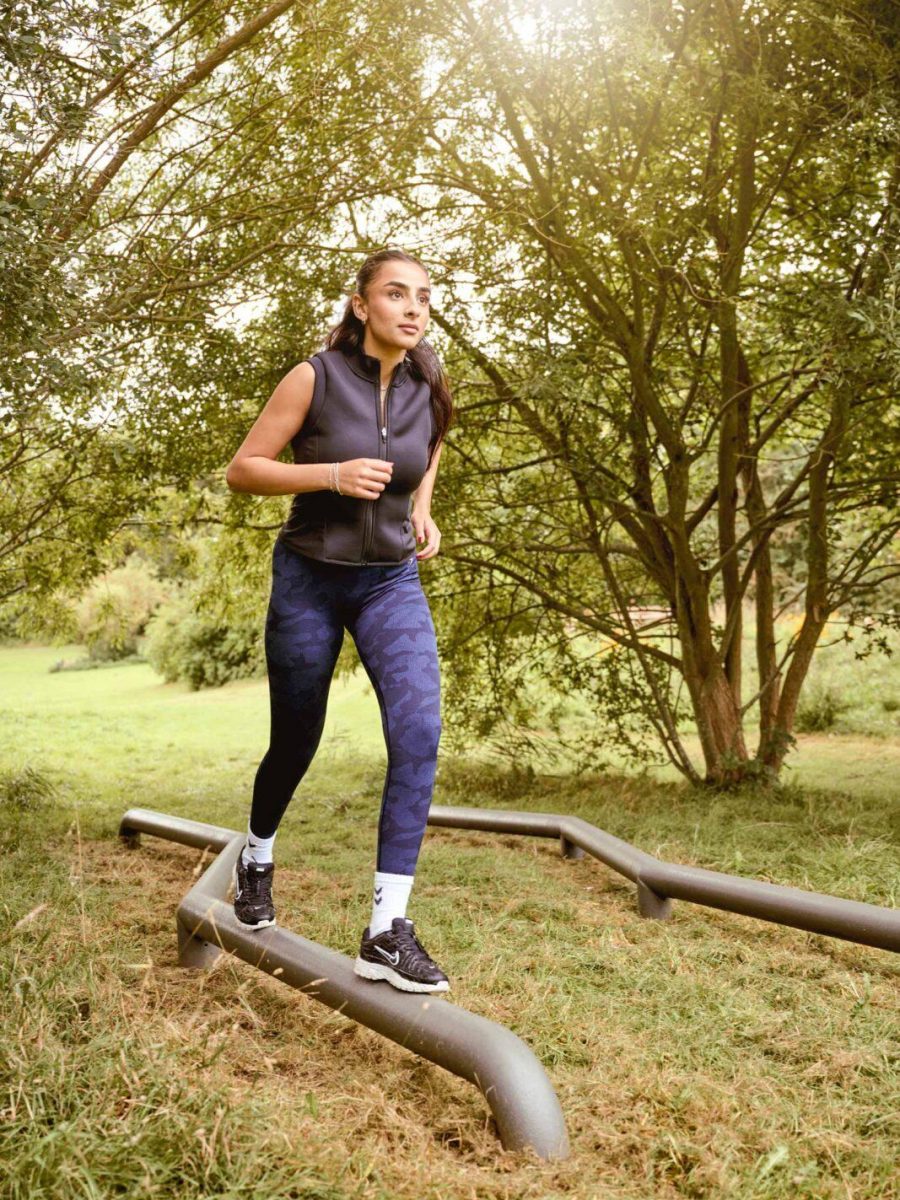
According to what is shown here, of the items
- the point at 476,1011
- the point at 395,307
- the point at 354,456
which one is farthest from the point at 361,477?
the point at 476,1011

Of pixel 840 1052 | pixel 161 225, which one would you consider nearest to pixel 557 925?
pixel 840 1052

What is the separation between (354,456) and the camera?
3.02m

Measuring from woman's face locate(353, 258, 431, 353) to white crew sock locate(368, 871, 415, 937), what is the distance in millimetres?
1549

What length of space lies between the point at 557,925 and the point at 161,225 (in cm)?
446

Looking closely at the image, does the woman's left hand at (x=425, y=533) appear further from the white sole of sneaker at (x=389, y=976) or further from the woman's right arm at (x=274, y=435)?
the white sole of sneaker at (x=389, y=976)

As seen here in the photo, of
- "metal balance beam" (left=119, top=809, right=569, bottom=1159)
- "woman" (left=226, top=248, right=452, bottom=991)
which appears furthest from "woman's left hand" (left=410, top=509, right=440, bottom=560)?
"metal balance beam" (left=119, top=809, right=569, bottom=1159)

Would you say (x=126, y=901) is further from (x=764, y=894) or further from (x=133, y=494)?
(x=133, y=494)

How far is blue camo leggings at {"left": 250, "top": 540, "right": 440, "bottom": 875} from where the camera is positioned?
9.64ft

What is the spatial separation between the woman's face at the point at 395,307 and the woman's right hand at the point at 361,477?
0.47m

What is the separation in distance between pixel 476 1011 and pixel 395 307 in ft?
6.78

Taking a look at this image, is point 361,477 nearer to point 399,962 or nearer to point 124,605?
Answer: point 399,962

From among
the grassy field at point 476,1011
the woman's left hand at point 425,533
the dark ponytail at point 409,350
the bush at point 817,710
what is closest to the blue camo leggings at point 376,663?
the woman's left hand at point 425,533

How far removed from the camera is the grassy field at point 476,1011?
1953 mm

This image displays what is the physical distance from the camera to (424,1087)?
2570mm
